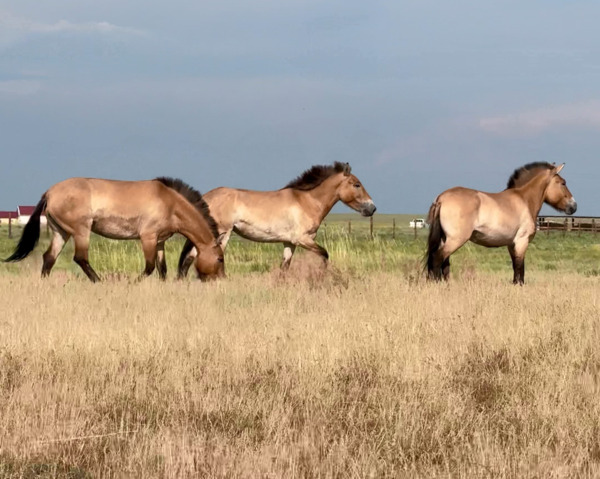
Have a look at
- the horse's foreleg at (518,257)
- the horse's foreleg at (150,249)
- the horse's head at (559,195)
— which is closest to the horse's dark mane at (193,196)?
the horse's foreleg at (150,249)

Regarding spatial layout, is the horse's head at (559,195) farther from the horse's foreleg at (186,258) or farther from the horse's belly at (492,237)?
the horse's foreleg at (186,258)

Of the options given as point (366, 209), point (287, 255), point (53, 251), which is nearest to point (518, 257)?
point (366, 209)

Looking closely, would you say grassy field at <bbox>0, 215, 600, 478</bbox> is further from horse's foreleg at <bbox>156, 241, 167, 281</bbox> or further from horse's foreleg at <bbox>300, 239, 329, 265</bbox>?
horse's foreleg at <bbox>300, 239, 329, 265</bbox>

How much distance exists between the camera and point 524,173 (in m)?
15.8

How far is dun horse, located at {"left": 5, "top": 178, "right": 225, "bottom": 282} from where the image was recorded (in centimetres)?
1426

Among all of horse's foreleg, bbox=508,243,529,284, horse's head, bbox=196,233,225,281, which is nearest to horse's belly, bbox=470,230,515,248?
horse's foreleg, bbox=508,243,529,284

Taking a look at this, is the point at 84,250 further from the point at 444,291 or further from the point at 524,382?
the point at 524,382

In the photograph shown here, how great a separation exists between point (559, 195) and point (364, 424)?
11.6 metres

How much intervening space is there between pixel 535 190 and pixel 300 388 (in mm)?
10675

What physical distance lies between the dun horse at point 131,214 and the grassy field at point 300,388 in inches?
126

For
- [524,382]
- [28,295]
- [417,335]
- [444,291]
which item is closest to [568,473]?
[524,382]

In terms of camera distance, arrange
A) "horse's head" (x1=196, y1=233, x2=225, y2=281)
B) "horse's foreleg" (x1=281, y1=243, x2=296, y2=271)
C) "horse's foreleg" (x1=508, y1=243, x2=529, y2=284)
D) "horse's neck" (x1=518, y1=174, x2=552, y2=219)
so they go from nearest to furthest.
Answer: "horse's head" (x1=196, y1=233, x2=225, y2=281) → "horse's foreleg" (x1=508, y1=243, x2=529, y2=284) → "horse's foreleg" (x1=281, y1=243, x2=296, y2=271) → "horse's neck" (x1=518, y1=174, x2=552, y2=219)

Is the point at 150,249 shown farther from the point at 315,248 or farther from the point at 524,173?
the point at 524,173

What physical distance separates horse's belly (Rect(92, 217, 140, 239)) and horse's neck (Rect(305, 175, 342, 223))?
11.7 ft
